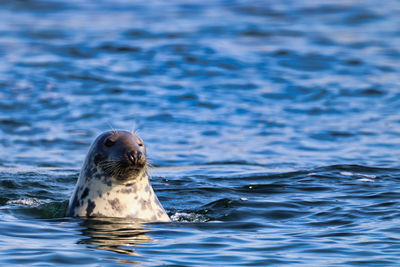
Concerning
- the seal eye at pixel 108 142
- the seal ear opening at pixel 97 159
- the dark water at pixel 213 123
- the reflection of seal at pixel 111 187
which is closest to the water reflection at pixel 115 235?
the dark water at pixel 213 123

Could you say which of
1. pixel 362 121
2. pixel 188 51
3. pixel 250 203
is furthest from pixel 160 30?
pixel 250 203

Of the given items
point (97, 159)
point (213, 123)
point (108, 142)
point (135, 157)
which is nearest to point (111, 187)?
point (97, 159)

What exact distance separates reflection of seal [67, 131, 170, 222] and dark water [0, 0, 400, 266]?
201 mm

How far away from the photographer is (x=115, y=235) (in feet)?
27.9

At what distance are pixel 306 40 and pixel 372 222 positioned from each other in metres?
17.3

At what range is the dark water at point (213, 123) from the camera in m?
8.47

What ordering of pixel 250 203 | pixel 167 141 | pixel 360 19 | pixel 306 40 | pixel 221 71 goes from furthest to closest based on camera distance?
pixel 360 19 → pixel 306 40 → pixel 221 71 → pixel 167 141 → pixel 250 203

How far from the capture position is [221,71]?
22.5 metres

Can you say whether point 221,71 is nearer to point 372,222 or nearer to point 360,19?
point 360,19

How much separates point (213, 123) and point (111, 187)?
29.2 ft

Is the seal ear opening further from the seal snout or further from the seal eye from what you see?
the seal snout

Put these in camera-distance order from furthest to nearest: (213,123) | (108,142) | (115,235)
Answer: (213,123) → (108,142) → (115,235)

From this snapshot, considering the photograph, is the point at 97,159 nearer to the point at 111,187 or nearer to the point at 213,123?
the point at 111,187

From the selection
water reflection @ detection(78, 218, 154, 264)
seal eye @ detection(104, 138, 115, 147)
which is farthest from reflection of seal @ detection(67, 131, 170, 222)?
water reflection @ detection(78, 218, 154, 264)
